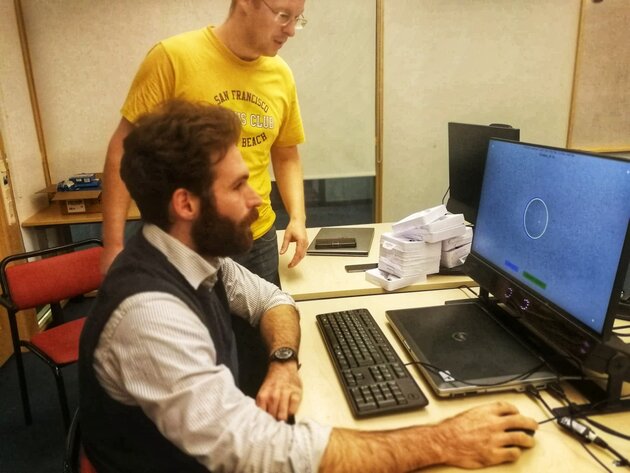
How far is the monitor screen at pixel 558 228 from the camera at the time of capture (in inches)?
35.8

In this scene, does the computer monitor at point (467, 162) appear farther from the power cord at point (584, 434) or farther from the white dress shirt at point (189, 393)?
the white dress shirt at point (189, 393)

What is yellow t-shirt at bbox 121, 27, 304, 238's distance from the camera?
1.58 meters

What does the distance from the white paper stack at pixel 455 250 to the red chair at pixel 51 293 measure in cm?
143

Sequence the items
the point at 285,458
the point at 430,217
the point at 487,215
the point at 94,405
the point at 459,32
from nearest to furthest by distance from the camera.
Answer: the point at 285,458 → the point at 94,405 → the point at 487,215 → the point at 430,217 → the point at 459,32

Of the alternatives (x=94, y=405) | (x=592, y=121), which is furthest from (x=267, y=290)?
(x=592, y=121)

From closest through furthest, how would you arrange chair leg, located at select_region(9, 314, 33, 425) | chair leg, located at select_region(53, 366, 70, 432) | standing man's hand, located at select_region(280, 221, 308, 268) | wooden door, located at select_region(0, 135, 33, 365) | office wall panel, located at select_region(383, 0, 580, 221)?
standing man's hand, located at select_region(280, 221, 308, 268), chair leg, located at select_region(53, 366, 70, 432), chair leg, located at select_region(9, 314, 33, 425), wooden door, located at select_region(0, 135, 33, 365), office wall panel, located at select_region(383, 0, 580, 221)

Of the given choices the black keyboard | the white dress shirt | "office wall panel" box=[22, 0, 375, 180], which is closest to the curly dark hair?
the white dress shirt

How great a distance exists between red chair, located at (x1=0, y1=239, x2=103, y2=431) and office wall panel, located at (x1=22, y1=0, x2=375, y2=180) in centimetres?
141

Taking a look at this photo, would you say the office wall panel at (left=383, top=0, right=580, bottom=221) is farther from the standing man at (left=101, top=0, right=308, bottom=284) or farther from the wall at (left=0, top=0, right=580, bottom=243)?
the standing man at (left=101, top=0, right=308, bottom=284)

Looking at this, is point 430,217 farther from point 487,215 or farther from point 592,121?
point 592,121

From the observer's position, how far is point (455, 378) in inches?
40.0

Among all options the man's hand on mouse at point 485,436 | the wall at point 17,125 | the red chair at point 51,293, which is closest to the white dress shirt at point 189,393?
the man's hand on mouse at point 485,436

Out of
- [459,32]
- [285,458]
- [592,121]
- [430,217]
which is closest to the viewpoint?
[285,458]

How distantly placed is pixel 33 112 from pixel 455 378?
3.34m
